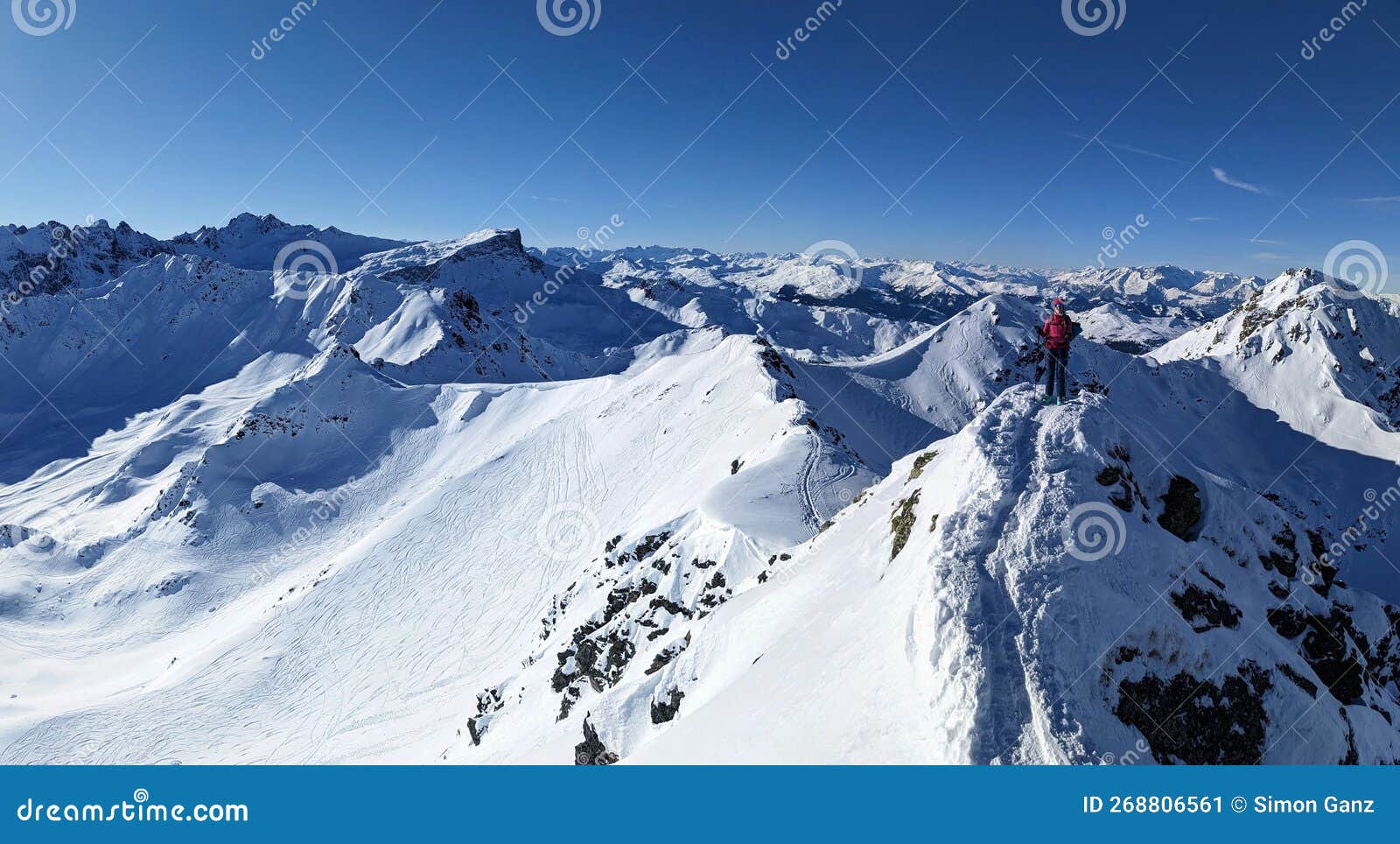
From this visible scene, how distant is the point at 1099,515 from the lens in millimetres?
11180

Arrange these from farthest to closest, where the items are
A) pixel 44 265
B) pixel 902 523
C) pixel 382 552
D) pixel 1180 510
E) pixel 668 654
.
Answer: pixel 44 265 < pixel 382 552 < pixel 668 654 < pixel 902 523 < pixel 1180 510

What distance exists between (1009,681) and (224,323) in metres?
178

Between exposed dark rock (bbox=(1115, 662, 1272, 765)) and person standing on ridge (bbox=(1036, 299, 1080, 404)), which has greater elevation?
person standing on ridge (bbox=(1036, 299, 1080, 404))

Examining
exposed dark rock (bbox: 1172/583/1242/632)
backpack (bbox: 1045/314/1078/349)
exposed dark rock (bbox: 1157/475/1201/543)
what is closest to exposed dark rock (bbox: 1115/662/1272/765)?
exposed dark rock (bbox: 1172/583/1242/632)

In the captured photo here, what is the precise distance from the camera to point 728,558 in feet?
80.8

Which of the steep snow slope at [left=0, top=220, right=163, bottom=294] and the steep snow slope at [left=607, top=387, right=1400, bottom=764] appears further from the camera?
the steep snow slope at [left=0, top=220, right=163, bottom=294]

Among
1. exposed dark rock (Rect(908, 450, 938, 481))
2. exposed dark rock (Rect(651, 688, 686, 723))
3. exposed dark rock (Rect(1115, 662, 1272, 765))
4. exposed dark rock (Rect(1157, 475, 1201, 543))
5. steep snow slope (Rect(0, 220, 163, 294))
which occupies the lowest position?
exposed dark rock (Rect(1115, 662, 1272, 765))

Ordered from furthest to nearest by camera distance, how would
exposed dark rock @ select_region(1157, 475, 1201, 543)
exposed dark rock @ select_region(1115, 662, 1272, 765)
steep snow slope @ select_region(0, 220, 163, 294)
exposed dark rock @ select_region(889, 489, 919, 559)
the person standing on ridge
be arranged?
steep snow slope @ select_region(0, 220, 163, 294) → the person standing on ridge → exposed dark rock @ select_region(889, 489, 919, 559) → exposed dark rock @ select_region(1157, 475, 1201, 543) → exposed dark rock @ select_region(1115, 662, 1272, 765)

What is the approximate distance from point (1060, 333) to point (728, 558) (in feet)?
48.5

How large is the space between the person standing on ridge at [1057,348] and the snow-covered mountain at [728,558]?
780 millimetres

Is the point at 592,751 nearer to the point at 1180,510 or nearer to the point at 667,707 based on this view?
the point at 667,707

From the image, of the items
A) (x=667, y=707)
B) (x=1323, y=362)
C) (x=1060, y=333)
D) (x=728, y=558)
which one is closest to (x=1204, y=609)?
(x=1060, y=333)

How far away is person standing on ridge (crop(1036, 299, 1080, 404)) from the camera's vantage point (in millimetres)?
14672

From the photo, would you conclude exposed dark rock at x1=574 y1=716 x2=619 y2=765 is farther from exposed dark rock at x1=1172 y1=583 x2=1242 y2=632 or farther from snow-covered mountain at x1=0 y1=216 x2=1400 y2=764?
exposed dark rock at x1=1172 y1=583 x2=1242 y2=632
